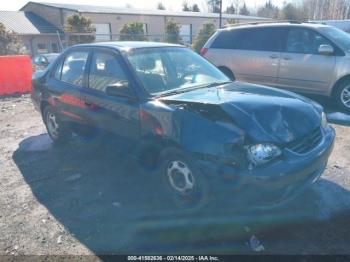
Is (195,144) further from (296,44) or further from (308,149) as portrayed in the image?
(296,44)

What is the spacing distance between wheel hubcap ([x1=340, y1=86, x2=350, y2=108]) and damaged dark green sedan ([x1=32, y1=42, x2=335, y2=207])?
3580 mm

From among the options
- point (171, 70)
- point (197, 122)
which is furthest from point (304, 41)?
point (197, 122)

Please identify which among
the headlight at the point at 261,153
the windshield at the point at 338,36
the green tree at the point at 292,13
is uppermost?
the green tree at the point at 292,13

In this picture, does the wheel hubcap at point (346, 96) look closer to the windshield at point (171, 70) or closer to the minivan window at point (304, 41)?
the minivan window at point (304, 41)

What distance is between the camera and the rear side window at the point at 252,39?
7648 mm

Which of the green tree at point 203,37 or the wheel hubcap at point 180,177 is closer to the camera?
the wheel hubcap at point 180,177

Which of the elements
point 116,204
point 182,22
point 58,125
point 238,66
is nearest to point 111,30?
point 182,22

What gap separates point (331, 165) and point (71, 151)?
13.1 ft

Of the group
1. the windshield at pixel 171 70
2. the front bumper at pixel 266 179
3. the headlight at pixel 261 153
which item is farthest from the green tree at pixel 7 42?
the headlight at pixel 261 153

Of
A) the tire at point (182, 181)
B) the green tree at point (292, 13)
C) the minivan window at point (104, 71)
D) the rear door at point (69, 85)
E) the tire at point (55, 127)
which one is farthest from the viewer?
the green tree at point (292, 13)

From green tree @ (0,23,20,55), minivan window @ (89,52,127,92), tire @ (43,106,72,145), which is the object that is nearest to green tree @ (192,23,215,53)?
green tree @ (0,23,20,55)

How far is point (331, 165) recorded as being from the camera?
4.43 metres

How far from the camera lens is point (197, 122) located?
3.07 metres

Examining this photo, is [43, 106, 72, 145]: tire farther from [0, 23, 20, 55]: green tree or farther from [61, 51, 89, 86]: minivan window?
[0, 23, 20, 55]: green tree
